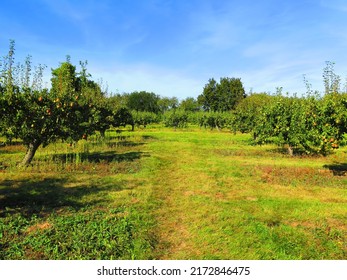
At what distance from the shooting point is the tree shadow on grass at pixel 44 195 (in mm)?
8371

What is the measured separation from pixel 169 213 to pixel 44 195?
442 centimetres

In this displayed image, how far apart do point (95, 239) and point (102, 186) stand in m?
4.84

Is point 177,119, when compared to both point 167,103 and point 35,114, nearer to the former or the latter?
point 35,114

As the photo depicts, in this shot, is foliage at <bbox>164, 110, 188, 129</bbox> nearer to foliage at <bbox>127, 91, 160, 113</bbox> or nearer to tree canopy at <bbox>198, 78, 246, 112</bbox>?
tree canopy at <bbox>198, 78, 246, 112</bbox>

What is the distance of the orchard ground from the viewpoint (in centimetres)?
613

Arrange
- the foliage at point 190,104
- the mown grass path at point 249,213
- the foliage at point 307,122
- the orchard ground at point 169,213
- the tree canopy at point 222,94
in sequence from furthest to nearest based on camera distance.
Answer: the foliage at point 190,104, the tree canopy at point 222,94, the foliage at point 307,122, the mown grass path at point 249,213, the orchard ground at point 169,213

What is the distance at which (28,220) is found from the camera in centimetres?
752

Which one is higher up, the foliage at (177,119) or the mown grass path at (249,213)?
the foliage at (177,119)

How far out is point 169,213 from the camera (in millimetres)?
8508

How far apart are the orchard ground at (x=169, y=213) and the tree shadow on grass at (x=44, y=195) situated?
0.10ft

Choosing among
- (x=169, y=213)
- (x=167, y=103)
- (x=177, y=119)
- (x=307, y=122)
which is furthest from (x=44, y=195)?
(x=167, y=103)

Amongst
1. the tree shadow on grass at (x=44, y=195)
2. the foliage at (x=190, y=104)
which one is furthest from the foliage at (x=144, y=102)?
the tree shadow on grass at (x=44, y=195)

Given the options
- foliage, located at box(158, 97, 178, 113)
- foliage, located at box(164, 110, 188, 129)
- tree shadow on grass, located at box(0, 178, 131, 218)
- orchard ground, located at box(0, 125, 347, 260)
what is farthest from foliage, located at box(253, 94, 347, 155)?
foliage, located at box(158, 97, 178, 113)

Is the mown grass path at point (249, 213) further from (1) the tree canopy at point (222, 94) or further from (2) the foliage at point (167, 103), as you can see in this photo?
(2) the foliage at point (167, 103)
